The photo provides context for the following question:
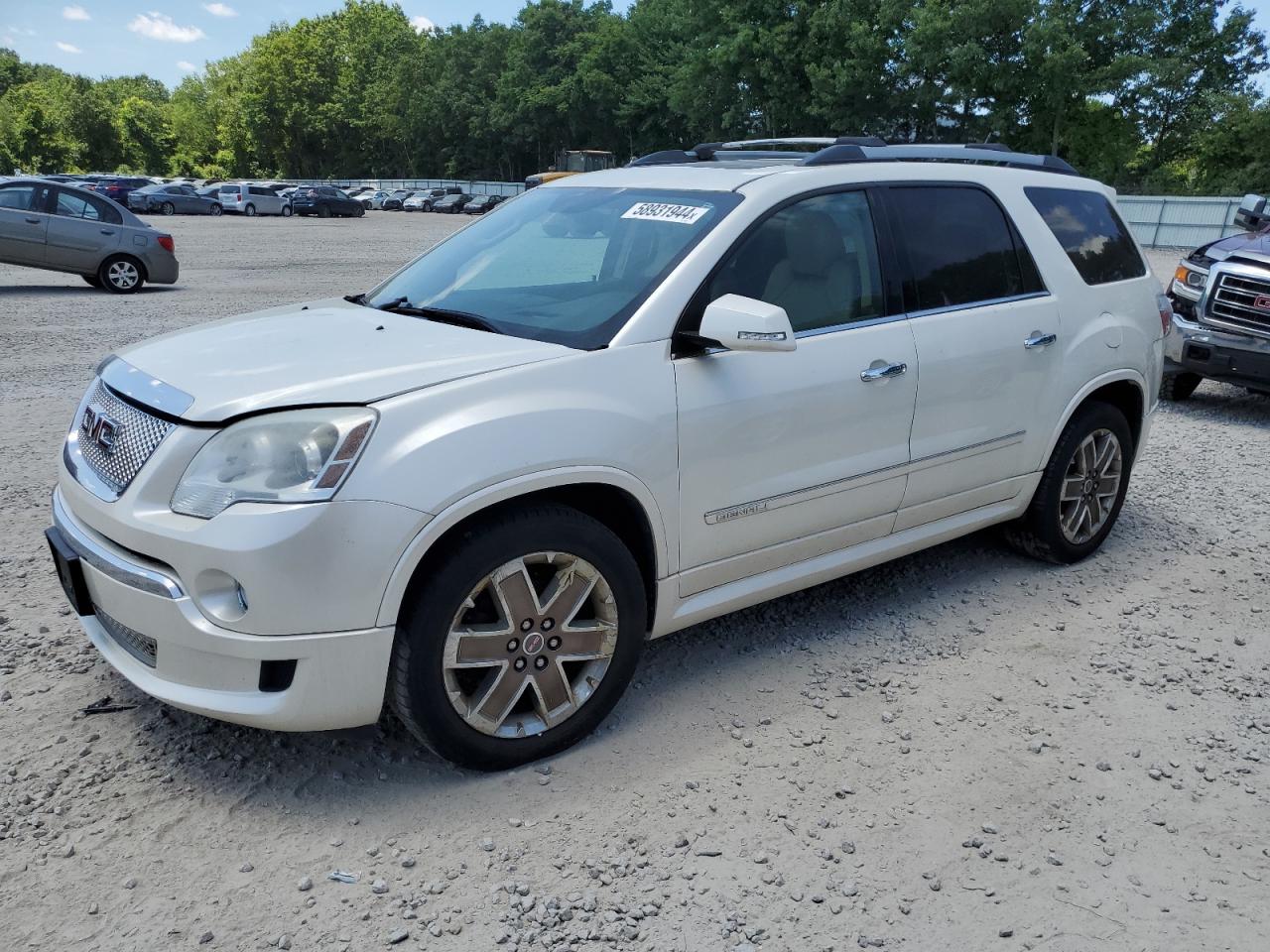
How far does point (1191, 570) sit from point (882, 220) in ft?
8.26

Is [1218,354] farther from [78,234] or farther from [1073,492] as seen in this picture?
[78,234]

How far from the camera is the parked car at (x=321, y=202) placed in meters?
50.7

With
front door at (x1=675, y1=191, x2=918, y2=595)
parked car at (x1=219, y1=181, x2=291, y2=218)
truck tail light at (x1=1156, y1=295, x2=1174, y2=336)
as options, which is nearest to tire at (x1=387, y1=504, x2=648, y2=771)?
front door at (x1=675, y1=191, x2=918, y2=595)

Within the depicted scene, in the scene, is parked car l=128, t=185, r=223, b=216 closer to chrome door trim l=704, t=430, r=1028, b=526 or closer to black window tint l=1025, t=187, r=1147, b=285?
black window tint l=1025, t=187, r=1147, b=285

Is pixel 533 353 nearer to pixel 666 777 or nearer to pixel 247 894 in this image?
pixel 666 777

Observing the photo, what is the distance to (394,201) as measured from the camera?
6519cm

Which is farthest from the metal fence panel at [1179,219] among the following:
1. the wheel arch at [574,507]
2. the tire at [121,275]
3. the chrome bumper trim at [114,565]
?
the chrome bumper trim at [114,565]

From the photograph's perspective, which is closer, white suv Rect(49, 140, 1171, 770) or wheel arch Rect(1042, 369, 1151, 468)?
white suv Rect(49, 140, 1171, 770)

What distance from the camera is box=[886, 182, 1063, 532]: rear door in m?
4.10

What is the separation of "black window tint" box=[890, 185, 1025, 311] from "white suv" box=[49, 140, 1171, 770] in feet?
0.05

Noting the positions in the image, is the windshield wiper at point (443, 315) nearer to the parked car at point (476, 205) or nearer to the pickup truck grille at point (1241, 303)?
the pickup truck grille at point (1241, 303)

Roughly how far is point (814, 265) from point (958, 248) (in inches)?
33.6

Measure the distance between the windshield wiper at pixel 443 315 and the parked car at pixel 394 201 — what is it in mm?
63653

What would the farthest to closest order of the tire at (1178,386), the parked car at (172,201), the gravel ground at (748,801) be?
the parked car at (172,201) < the tire at (1178,386) < the gravel ground at (748,801)
